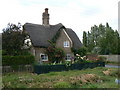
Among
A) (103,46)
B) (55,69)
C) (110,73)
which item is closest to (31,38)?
(55,69)

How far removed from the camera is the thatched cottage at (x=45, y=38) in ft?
109

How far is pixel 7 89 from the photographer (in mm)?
12117

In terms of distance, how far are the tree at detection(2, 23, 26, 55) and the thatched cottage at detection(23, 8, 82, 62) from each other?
6.57 m

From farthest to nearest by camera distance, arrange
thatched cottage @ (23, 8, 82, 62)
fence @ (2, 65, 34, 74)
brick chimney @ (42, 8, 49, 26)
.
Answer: brick chimney @ (42, 8, 49, 26), thatched cottage @ (23, 8, 82, 62), fence @ (2, 65, 34, 74)

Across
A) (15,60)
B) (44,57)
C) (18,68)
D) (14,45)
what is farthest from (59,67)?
(44,57)

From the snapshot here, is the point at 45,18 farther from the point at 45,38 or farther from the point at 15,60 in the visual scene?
the point at 15,60

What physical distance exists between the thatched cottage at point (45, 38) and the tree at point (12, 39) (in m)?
6.57

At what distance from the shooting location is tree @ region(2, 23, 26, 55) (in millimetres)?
24141

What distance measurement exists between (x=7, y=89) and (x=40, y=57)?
69.9 feet

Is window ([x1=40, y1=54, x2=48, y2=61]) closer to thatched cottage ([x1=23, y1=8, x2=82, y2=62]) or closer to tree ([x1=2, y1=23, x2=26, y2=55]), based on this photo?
thatched cottage ([x1=23, y1=8, x2=82, y2=62])

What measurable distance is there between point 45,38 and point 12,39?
12.0m

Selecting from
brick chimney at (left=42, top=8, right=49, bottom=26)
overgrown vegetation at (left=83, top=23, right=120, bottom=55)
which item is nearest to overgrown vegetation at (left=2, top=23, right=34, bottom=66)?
brick chimney at (left=42, top=8, right=49, bottom=26)

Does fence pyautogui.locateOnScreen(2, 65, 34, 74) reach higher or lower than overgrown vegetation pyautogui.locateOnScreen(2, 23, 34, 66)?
lower

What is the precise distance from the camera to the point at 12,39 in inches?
949
